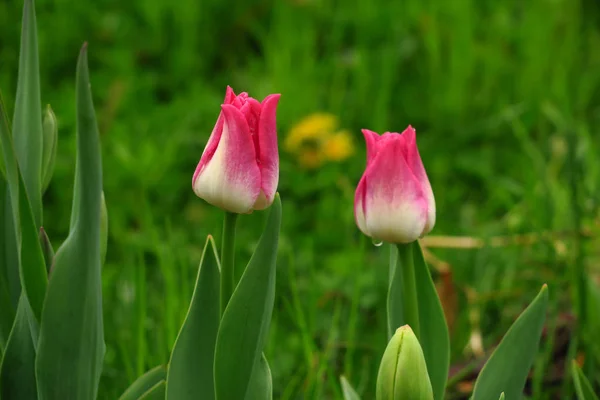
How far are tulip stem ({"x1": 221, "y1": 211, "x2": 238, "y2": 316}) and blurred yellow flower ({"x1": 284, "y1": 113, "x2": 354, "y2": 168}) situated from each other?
1.51 meters

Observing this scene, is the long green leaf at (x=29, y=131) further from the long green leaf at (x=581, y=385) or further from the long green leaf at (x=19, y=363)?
the long green leaf at (x=581, y=385)

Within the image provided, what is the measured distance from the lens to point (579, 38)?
2900 millimetres

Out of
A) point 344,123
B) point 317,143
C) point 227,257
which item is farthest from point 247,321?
point 344,123

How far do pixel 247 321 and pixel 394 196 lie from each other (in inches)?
6.4

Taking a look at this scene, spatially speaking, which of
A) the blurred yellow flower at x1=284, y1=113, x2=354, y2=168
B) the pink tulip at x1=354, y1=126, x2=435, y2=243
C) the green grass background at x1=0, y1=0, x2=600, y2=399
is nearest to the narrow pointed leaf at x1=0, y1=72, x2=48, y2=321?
the pink tulip at x1=354, y1=126, x2=435, y2=243

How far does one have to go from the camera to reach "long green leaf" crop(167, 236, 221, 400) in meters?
0.81

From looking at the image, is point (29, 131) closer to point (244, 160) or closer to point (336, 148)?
point (244, 160)

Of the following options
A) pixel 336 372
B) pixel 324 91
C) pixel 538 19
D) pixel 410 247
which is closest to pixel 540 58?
pixel 538 19

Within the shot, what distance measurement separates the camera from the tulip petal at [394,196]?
76 centimetres

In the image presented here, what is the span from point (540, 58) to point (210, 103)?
0.95 m

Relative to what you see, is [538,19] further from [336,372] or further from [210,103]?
[336,372]

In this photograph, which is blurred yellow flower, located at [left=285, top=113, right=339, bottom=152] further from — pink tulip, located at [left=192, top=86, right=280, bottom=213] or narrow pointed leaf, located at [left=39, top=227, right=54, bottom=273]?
pink tulip, located at [left=192, top=86, right=280, bottom=213]

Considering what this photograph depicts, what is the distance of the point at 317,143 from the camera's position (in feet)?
7.62

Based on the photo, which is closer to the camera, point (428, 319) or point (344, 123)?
point (428, 319)
